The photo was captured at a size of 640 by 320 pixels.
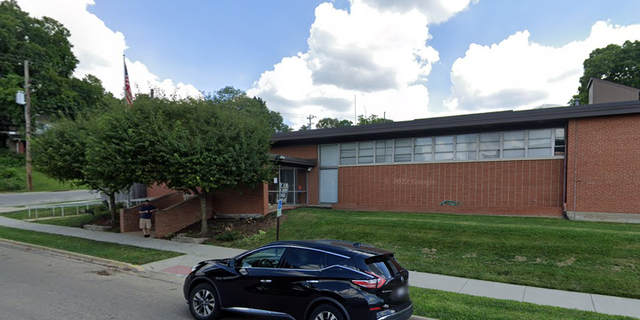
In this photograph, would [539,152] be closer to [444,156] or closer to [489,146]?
[489,146]

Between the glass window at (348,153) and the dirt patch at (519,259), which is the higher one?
the glass window at (348,153)

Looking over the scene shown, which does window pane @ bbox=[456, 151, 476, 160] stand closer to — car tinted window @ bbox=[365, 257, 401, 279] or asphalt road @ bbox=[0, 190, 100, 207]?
car tinted window @ bbox=[365, 257, 401, 279]

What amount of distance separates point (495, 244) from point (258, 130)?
9.26 meters

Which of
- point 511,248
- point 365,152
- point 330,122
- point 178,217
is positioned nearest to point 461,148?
point 365,152

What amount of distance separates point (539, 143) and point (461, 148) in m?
3.10

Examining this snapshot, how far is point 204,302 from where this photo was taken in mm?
5645

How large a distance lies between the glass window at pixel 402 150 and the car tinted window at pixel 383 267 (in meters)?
12.7

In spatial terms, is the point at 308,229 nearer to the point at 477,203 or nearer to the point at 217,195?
the point at 217,195

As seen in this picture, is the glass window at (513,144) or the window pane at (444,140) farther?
the window pane at (444,140)

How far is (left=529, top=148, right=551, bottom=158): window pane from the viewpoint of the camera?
1427 cm

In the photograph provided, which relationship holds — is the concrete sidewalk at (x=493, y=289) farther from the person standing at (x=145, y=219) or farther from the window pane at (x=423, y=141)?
the window pane at (x=423, y=141)

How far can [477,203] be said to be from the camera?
15.4 m

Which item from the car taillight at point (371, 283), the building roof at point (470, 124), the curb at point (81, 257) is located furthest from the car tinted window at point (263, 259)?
the building roof at point (470, 124)

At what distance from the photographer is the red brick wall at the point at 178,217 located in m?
14.0
